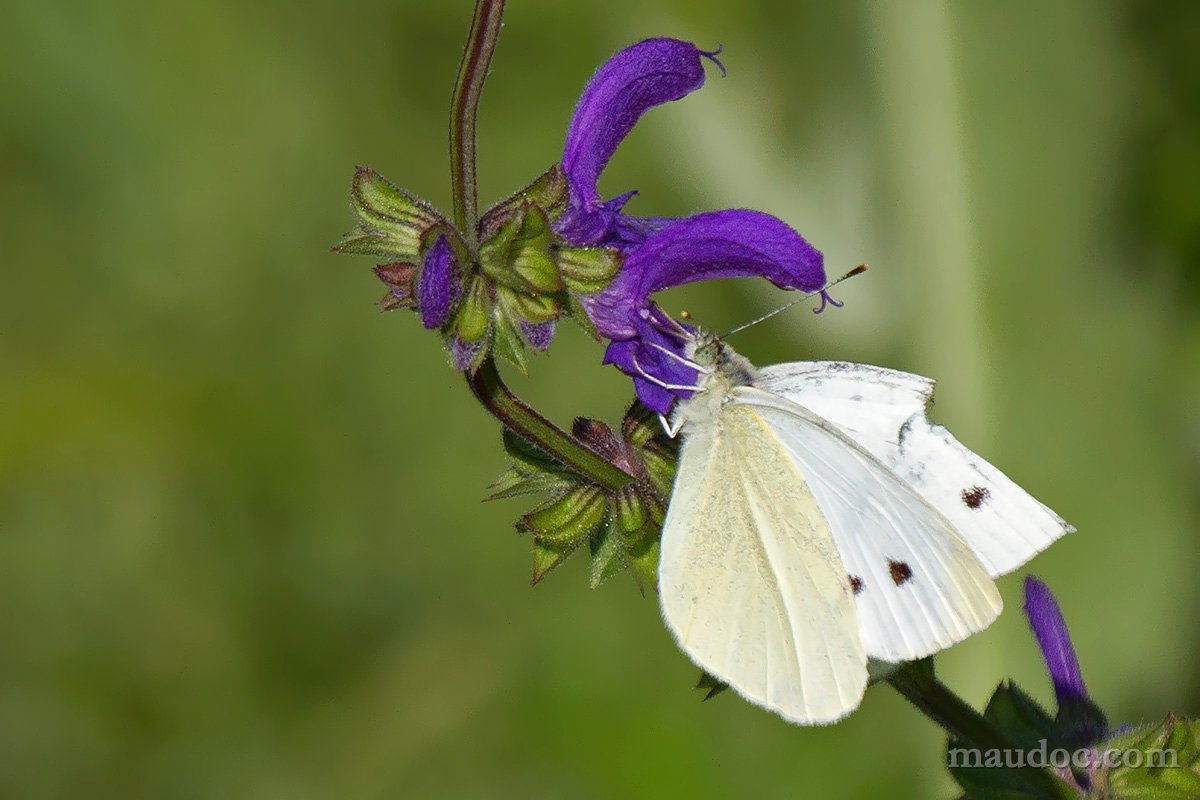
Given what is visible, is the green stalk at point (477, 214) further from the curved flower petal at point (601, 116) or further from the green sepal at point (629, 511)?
the curved flower petal at point (601, 116)

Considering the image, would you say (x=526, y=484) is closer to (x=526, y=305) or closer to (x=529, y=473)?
(x=529, y=473)

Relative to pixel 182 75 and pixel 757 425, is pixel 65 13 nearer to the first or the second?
pixel 182 75

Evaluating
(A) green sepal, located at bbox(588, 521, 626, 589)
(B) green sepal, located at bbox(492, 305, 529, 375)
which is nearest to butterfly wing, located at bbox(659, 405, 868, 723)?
(A) green sepal, located at bbox(588, 521, 626, 589)

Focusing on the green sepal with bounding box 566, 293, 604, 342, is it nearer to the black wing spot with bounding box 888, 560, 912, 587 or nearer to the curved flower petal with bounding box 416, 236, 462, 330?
the curved flower petal with bounding box 416, 236, 462, 330

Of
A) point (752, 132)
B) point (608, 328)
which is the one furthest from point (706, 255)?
point (752, 132)

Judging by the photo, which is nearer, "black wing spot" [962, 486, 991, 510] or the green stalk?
the green stalk

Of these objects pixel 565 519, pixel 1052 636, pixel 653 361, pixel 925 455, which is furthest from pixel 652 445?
pixel 1052 636
